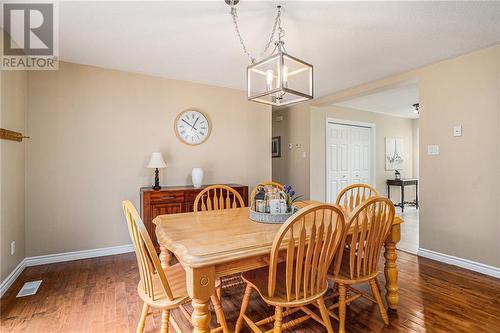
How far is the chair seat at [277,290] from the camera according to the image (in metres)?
1.37

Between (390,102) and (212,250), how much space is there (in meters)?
5.07

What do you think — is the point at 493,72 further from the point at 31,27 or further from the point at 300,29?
the point at 31,27

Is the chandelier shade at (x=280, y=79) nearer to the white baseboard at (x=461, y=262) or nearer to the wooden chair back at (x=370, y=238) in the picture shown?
the wooden chair back at (x=370, y=238)

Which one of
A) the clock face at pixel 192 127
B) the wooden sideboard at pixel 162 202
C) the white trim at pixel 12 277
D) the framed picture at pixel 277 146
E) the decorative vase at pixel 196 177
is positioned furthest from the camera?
the framed picture at pixel 277 146

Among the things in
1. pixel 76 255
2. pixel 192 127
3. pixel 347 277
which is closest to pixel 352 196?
pixel 347 277

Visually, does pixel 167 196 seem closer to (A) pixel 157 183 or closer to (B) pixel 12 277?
(A) pixel 157 183

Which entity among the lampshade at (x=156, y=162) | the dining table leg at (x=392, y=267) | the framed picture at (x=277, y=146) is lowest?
the dining table leg at (x=392, y=267)

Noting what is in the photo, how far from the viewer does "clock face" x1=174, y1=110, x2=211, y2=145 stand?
3648 mm

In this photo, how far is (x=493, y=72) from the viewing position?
2.58 meters

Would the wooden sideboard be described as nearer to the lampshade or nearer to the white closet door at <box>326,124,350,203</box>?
the lampshade

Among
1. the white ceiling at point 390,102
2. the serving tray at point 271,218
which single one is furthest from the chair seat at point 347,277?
the white ceiling at point 390,102

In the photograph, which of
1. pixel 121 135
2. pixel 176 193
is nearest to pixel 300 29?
pixel 176 193

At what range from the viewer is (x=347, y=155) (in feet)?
18.2

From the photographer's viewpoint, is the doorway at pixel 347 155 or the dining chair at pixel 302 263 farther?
the doorway at pixel 347 155
